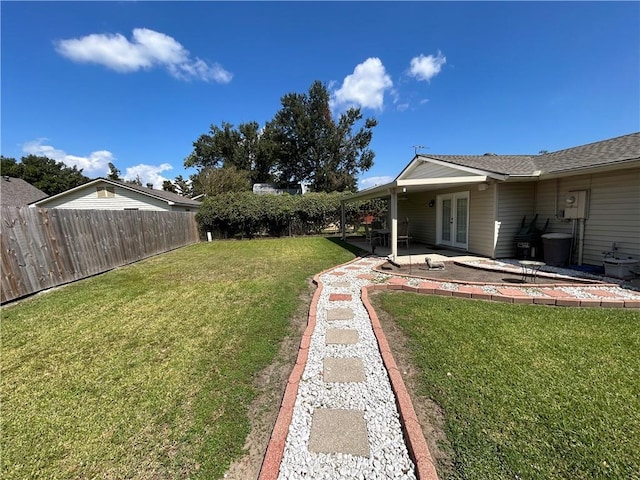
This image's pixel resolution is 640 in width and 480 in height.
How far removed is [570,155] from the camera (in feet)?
27.1

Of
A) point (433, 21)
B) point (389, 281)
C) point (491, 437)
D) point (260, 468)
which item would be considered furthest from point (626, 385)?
point (433, 21)

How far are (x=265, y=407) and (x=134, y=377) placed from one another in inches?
61.7

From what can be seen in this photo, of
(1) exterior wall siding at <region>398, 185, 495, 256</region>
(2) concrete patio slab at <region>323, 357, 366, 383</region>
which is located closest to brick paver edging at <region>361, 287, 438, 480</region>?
(2) concrete patio slab at <region>323, 357, 366, 383</region>

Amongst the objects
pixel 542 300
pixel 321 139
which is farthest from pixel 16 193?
pixel 542 300

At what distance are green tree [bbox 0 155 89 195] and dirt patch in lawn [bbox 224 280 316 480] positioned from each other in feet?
177

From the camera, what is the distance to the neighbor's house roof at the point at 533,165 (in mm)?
6262

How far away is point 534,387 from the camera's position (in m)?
2.45

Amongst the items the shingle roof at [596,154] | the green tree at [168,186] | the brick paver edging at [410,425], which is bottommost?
the brick paver edging at [410,425]

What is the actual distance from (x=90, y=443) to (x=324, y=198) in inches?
675

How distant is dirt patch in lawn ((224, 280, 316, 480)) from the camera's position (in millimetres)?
1779

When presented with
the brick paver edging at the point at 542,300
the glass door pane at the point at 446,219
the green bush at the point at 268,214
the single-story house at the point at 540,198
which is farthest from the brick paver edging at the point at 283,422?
the green bush at the point at 268,214

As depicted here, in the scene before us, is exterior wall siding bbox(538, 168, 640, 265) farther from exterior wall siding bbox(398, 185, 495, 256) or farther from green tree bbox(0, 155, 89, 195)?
green tree bbox(0, 155, 89, 195)

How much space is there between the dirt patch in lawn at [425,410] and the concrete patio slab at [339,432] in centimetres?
46

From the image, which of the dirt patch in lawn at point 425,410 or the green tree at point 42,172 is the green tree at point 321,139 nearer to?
the dirt patch in lawn at point 425,410
